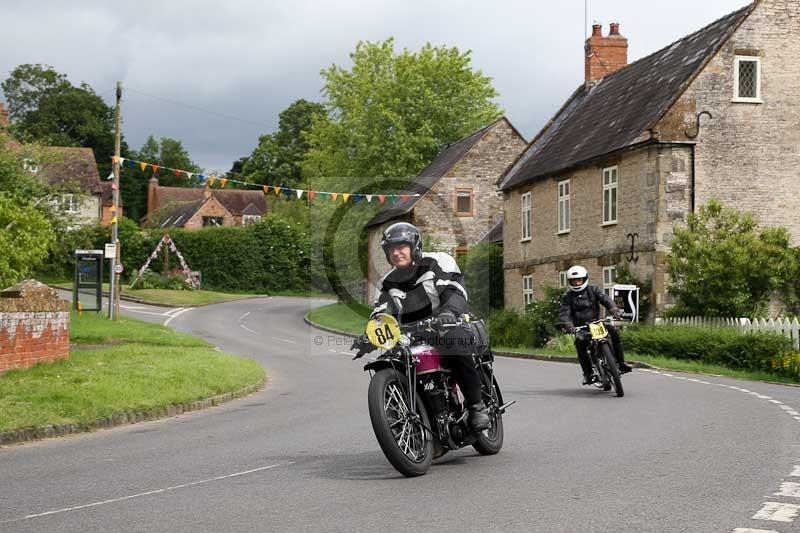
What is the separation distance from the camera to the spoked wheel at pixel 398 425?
7.58m

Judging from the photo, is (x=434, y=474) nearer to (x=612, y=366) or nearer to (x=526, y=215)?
(x=612, y=366)

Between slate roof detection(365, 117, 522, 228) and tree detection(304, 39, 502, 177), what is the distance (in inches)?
115

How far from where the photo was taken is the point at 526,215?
38.8m

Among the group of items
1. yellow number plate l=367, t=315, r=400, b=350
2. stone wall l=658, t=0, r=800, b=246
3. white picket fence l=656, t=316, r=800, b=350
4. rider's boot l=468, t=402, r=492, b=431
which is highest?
stone wall l=658, t=0, r=800, b=246

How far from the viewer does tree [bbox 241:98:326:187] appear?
97.9 m

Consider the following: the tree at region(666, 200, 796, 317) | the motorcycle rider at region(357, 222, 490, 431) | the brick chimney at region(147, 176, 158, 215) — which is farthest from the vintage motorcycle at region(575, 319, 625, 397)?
the brick chimney at region(147, 176, 158, 215)

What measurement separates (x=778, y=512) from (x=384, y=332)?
3.18 meters

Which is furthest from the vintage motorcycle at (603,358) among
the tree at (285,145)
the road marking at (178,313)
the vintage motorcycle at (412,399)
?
the tree at (285,145)

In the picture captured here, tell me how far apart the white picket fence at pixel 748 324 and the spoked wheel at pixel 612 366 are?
850 cm

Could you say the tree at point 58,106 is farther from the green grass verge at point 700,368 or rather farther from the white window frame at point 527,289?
the green grass verge at point 700,368

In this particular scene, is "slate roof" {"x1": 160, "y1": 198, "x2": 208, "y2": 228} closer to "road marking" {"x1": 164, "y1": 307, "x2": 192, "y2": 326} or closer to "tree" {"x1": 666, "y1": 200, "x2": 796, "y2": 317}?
"road marking" {"x1": 164, "y1": 307, "x2": 192, "y2": 326}

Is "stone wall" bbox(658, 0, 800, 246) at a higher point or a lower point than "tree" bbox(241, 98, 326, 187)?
lower

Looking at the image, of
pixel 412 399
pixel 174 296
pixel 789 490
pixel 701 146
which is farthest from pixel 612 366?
pixel 174 296

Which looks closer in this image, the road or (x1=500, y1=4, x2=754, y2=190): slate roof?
the road
